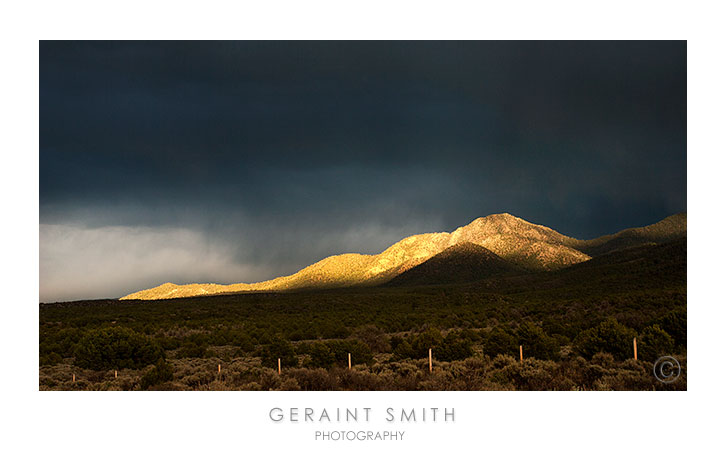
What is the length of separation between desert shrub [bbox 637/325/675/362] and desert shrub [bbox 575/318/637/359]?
32 cm

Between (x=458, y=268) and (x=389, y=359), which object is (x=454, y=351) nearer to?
(x=389, y=359)

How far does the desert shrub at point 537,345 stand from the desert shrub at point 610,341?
872mm

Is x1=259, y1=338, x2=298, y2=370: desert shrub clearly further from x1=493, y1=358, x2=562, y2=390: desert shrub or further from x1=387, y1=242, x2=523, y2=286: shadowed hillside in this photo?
x1=387, y1=242, x2=523, y2=286: shadowed hillside

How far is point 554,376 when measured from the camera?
1078 cm

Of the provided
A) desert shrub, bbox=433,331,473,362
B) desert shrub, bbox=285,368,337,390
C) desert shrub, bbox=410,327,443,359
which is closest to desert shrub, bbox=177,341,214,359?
desert shrub, bbox=285,368,337,390

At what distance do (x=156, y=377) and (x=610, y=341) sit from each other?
47.2 ft

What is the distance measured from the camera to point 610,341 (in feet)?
42.7

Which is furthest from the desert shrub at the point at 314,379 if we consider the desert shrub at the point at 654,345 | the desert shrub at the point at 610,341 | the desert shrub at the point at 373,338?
the desert shrub at the point at 654,345

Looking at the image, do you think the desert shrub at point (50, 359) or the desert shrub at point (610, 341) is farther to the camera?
the desert shrub at point (50, 359)

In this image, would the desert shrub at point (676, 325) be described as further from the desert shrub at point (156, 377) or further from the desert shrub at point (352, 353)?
the desert shrub at point (156, 377)

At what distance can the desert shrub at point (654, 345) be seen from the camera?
12.1m

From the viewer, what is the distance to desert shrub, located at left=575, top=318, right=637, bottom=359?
1248 centimetres
